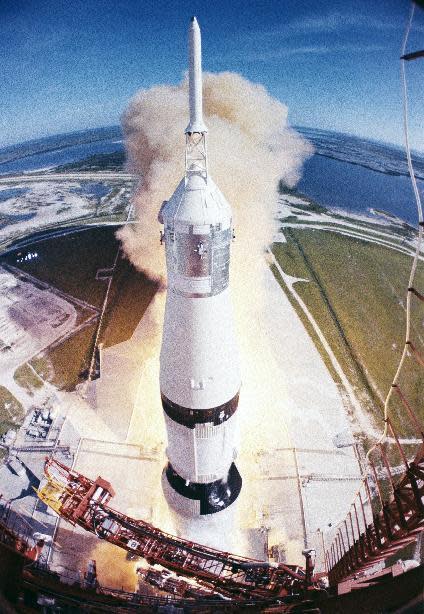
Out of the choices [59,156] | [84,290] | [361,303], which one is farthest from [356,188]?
[59,156]

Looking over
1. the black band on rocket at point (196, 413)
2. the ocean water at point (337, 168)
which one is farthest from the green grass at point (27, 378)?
the ocean water at point (337, 168)

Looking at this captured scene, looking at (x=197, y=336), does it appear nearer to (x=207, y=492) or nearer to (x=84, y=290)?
(x=207, y=492)

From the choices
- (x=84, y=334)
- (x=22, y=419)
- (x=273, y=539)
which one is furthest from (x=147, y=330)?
(x=273, y=539)

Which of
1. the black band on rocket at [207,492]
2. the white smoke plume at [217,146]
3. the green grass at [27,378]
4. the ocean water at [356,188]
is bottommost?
the green grass at [27,378]

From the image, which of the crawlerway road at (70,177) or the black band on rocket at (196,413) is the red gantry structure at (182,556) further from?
the crawlerway road at (70,177)

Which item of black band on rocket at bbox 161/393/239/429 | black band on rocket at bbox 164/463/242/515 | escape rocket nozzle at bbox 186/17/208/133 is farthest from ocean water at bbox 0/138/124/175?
black band on rocket at bbox 161/393/239/429

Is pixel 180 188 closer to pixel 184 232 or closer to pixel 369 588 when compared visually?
pixel 184 232
